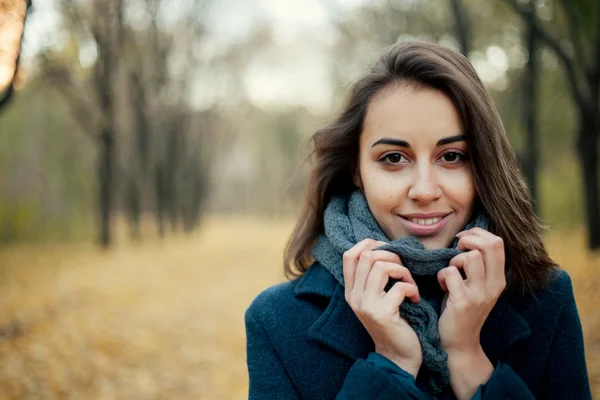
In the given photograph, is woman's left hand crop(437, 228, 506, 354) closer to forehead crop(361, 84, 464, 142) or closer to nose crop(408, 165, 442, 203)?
nose crop(408, 165, 442, 203)

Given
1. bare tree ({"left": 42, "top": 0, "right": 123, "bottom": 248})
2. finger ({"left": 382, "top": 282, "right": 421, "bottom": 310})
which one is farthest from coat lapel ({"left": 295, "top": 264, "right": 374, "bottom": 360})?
bare tree ({"left": 42, "top": 0, "right": 123, "bottom": 248})

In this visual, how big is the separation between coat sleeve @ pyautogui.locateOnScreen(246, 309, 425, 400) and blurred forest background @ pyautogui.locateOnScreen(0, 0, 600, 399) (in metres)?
0.78

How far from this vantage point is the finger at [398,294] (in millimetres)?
1409

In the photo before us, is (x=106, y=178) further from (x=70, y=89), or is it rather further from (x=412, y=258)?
(x=412, y=258)

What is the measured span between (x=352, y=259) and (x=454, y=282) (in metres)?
0.31

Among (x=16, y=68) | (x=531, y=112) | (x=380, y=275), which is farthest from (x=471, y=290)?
(x=531, y=112)

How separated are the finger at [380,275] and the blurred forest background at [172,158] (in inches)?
29.8

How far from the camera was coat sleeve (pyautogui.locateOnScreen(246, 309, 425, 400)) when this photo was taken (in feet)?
4.49

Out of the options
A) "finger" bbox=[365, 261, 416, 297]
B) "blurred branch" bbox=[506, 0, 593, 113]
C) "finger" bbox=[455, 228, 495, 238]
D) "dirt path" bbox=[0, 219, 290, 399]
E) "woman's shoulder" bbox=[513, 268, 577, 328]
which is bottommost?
"dirt path" bbox=[0, 219, 290, 399]

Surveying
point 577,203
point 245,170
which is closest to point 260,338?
point 577,203

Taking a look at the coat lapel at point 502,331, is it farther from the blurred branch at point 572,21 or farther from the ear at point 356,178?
the blurred branch at point 572,21

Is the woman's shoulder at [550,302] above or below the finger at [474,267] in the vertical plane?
below

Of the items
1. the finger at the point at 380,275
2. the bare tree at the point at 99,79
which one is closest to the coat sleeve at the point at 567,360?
the finger at the point at 380,275

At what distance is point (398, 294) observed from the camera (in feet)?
4.67
